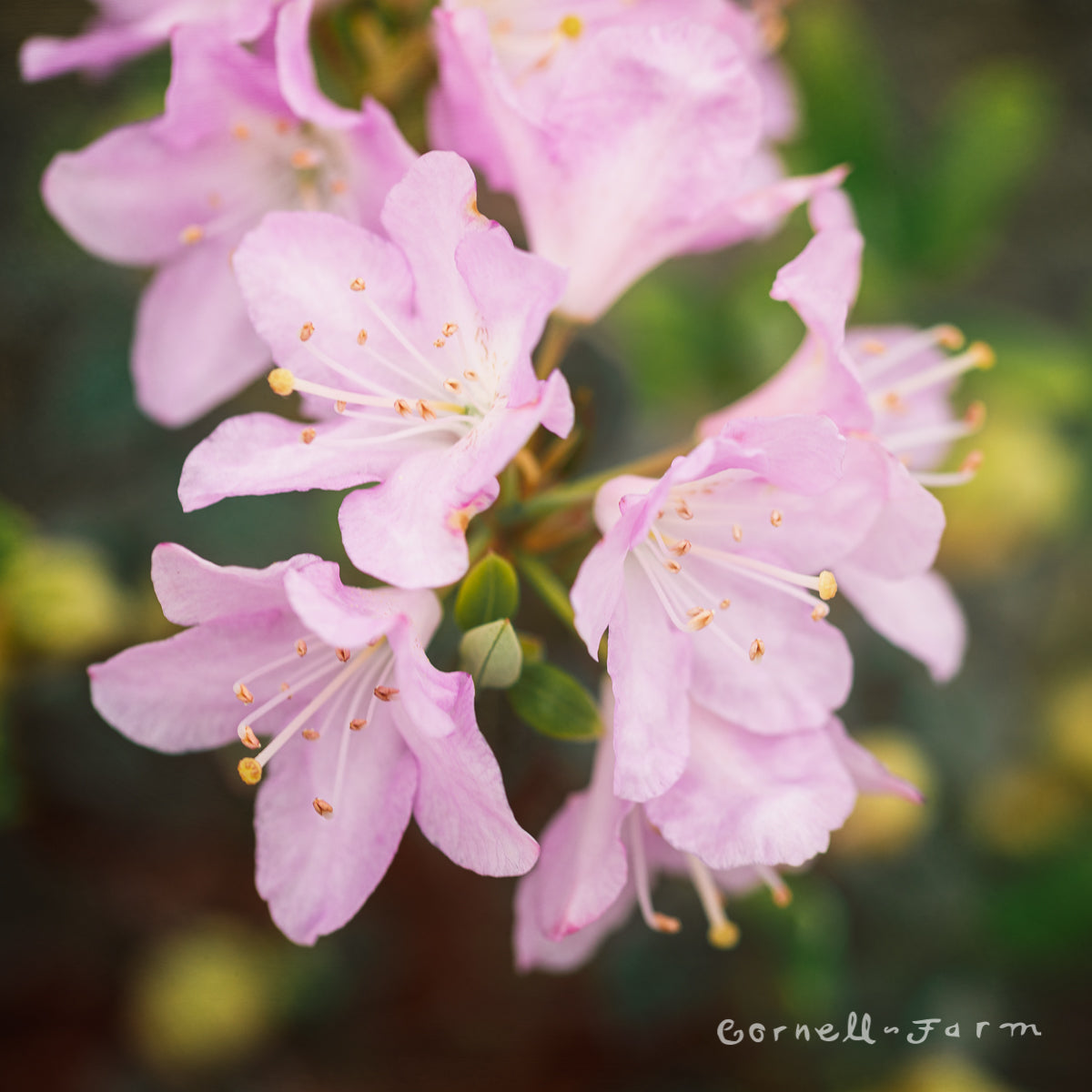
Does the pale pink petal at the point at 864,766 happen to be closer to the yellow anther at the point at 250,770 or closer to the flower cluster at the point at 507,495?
the flower cluster at the point at 507,495

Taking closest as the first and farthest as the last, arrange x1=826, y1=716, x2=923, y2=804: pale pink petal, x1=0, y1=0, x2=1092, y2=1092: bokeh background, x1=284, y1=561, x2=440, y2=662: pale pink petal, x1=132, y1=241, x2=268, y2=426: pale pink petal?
x1=284, y1=561, x2=440, y2=662: pale pink petal
x1=826, y1=716, x2=923, y2=804: pale pink petal
x1=132, y1=241, x2=268, y2=426: pale pink petal
x1=0, y1=0, x2=1092, y2=1092: bokeh background

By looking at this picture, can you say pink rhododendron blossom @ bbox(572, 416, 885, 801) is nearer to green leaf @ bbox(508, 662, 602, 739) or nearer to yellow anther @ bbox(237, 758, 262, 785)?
green leaf @ bbox(508, 662, 602, 739)

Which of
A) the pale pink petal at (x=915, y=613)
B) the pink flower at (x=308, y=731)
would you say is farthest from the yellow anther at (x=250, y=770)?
the pale pink petal at (x=915, y=613)

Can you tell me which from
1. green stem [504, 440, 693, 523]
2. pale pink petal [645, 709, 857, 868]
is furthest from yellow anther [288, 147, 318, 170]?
pale pink petal [645, 709, 857, 868]

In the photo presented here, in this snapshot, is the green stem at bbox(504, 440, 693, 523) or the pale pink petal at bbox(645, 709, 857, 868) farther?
the green stem at bbox(504, 440, 693, 523)

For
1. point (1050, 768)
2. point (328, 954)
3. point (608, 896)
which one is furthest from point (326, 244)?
point (1050, 768)

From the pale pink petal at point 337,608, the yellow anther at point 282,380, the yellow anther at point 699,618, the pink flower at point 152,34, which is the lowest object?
the yellow anther at point 699,618
